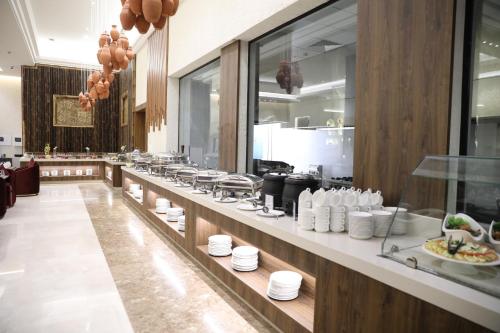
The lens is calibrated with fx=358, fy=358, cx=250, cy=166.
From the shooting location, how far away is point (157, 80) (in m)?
7.65

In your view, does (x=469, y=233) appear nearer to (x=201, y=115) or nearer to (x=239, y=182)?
(x=239, y=182)

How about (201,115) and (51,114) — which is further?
(51,114)

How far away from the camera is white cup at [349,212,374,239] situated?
1.92 m

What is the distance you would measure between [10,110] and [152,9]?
12684 millimetres

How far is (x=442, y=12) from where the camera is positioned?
1.96m

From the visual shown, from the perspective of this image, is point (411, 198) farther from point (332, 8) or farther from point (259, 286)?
point (332, 8)

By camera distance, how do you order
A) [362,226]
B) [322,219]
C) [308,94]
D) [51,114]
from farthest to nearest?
[51,114], [308,94], [322,219], [362,226]

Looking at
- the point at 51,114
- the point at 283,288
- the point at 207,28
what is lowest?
the point at 283,288

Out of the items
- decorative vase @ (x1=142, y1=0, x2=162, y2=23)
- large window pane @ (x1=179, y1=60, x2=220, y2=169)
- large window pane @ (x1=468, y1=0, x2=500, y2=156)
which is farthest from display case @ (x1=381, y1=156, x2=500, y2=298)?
large window pane @ (x1=179, y1=60, x2=220, y2=169)

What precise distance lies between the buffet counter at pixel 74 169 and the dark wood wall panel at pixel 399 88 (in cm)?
896

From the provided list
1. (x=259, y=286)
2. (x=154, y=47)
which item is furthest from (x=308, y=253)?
(x=154, y=47)

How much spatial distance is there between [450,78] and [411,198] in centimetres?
69

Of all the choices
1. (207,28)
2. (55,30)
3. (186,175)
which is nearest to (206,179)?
(186,175)

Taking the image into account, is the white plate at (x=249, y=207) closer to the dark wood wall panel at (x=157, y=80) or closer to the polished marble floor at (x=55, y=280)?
the polished marble floor at (x=55, y=280)
